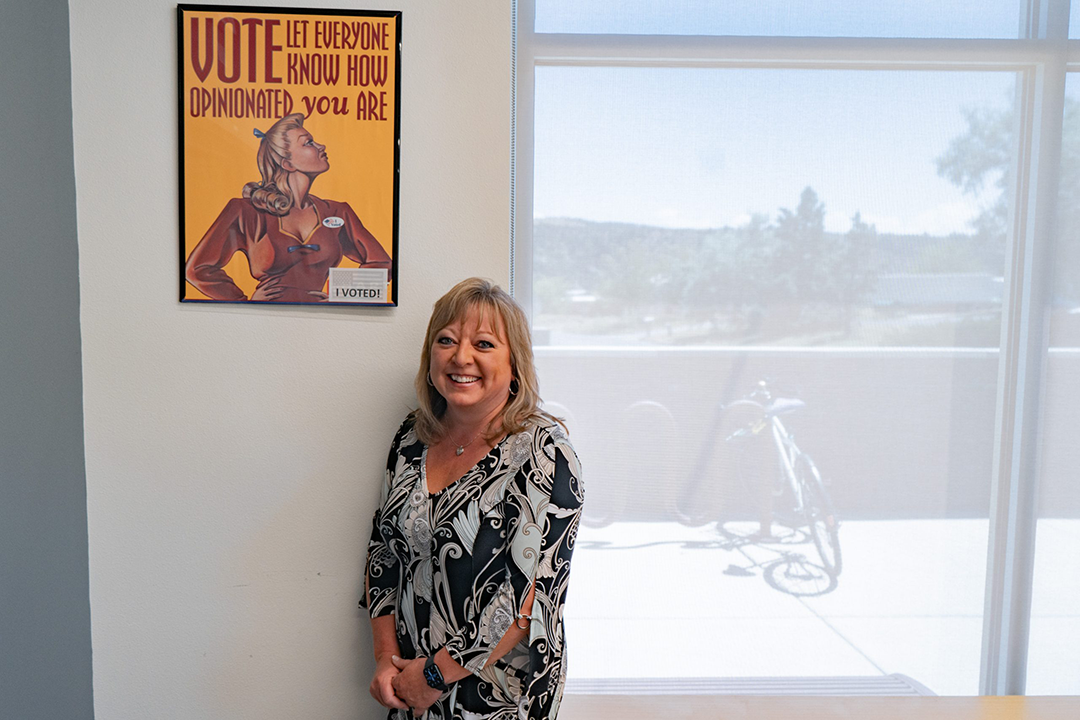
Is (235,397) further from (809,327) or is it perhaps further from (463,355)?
→ (809,327)

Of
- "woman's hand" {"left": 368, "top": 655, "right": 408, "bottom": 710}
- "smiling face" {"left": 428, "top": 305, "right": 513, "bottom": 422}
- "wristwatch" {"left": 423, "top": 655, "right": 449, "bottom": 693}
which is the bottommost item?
"woman's hand" {"left": 368, "top": 655, "right": 408, "bottom": 710}

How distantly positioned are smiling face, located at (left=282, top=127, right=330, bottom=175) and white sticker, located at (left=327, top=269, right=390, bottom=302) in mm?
271

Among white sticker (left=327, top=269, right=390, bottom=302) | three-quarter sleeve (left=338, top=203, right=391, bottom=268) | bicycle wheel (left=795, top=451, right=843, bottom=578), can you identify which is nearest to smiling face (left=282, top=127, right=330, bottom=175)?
three-quarter sleeve (left=338, top=203, right=391, bottom=268)

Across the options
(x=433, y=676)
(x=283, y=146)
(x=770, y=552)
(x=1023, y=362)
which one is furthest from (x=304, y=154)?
(x=1023, y=362)

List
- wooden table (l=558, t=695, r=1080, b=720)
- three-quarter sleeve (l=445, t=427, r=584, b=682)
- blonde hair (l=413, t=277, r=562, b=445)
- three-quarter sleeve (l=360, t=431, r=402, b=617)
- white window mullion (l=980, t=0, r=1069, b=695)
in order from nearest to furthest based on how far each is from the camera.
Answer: three-quarter sleeve (l=445, t=427, r=584, b=682), blonde hair (l=413, t=277, r=562, b=445), three-quarter sleeve (l=360, t=431, r=402, b=617), wooden table (l=558, t=695, r=1080, b=720), white window mullion (l=980, t=0, r=1069, b=695)

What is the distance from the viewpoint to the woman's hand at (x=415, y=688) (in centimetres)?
161

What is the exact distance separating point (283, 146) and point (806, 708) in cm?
212

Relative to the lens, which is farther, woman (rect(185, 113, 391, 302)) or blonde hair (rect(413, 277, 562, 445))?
woman (rect(185, 113, 391, 302))

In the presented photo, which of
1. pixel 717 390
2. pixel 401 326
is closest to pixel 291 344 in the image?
pixel 401 326

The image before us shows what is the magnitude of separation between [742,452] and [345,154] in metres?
1.41

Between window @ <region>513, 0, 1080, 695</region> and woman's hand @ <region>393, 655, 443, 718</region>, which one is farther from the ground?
window @ <region>513, 0, 1080, 695</region>

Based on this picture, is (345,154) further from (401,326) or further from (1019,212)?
(1019,212)

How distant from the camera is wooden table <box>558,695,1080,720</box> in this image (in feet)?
6.53

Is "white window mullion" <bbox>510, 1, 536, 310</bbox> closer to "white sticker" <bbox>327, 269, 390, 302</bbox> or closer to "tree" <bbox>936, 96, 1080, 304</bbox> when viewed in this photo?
"white sticker" <bbox>327, 269, 390, 302</bbox>
